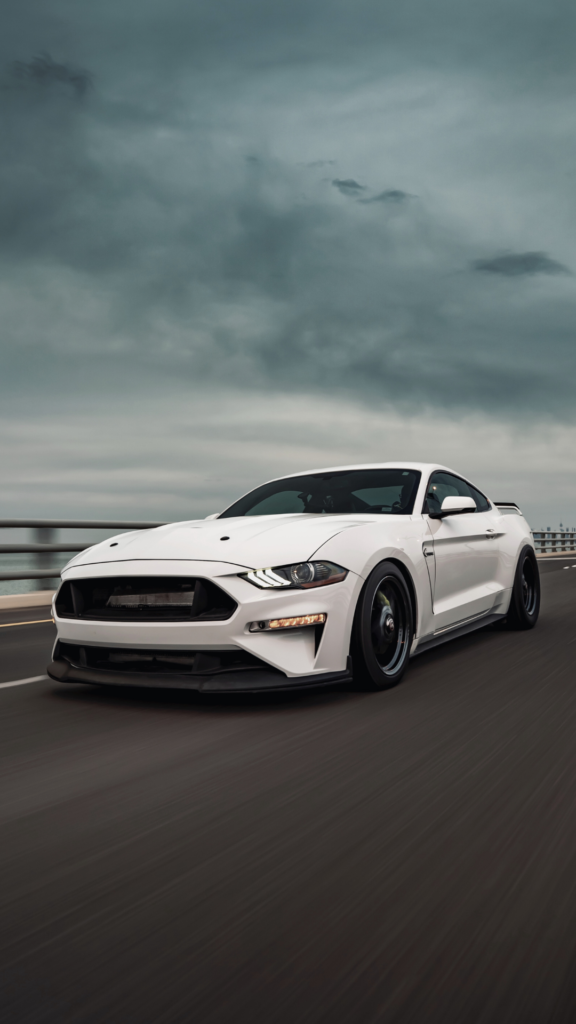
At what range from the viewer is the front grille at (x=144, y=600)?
171 inches

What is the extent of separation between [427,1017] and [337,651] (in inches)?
110

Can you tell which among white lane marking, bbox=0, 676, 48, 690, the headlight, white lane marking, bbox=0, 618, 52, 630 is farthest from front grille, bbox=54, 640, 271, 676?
white lane marking, bbox=0, 618, 52, 630

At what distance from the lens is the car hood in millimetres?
4496

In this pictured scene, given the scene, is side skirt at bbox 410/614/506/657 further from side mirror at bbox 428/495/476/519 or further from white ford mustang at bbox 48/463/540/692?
side mirror at bbox 428/495/476/519

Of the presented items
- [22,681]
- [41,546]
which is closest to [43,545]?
[41,546]

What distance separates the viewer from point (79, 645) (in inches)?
184

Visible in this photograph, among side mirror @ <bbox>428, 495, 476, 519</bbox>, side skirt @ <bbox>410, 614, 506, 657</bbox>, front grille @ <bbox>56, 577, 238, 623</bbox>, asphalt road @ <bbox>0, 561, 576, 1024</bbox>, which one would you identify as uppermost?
side mirror @ <bbox>428, 495, 476, 519</bbox>

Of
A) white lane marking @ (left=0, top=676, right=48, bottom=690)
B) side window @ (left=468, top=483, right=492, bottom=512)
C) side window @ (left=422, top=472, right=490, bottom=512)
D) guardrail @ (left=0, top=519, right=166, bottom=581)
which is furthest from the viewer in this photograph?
guardrail @ (left=0, top=519, right=166, bottom=581)

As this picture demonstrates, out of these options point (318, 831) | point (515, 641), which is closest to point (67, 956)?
point (318, 831)

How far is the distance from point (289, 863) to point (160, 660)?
6.90ft

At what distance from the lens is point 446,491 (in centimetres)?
670

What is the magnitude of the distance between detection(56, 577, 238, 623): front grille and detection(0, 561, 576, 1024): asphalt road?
491mm

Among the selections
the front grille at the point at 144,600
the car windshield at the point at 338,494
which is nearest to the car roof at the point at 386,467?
the car windshield at the point at 338,494

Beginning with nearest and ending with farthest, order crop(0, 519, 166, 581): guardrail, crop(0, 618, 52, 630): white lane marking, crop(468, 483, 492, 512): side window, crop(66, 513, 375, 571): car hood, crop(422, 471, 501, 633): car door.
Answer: crop(66, 513, 375, 571): car hood < crop(422, 471, 501, 633): car door < crop(468, 483, 492, 512): side window < crop(0, 618, 52, 630): white lane marking < crop(0, 519, 166, 581): guardrail
